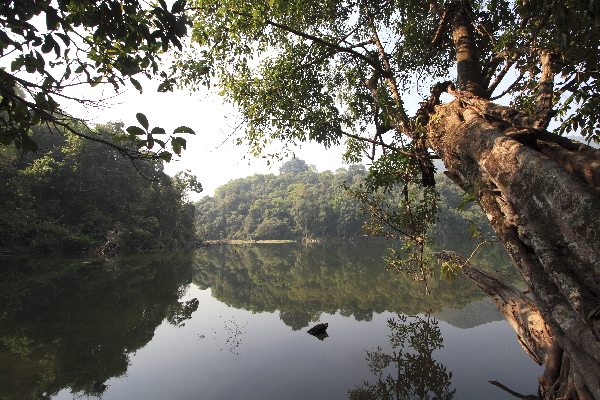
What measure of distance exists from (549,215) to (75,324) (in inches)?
281

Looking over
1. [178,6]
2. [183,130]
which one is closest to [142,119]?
[183,130]

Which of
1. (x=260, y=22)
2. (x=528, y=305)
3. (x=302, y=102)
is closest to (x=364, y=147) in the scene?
(x=302, y=102)

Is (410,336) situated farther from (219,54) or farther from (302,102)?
(219,54)

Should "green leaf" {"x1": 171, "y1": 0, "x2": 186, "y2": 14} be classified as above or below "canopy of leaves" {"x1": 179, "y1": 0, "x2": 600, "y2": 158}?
below

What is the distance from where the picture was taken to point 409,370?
3.93 metres

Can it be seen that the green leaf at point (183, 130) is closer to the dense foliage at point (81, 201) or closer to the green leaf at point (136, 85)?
the green leaf at point (136, 85)

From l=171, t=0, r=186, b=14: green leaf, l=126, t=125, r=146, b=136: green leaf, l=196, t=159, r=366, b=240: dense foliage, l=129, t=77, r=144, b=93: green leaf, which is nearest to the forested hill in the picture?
l=196, t=159, r=366, b=240: dense foliage

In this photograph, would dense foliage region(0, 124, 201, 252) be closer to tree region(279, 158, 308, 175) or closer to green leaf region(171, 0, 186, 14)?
green leaf region(171, 0, 186, 14)

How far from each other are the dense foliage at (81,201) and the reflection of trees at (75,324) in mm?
8505

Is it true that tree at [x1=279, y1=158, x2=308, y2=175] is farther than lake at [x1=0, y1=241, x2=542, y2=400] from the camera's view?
Yes

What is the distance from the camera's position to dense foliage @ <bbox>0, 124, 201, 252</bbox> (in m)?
18.2

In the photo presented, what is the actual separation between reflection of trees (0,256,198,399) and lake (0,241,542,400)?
0.02 meters

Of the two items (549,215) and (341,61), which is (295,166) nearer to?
(341,61)

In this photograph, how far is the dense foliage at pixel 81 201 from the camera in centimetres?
1822
